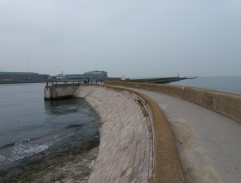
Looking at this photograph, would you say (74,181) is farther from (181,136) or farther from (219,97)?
(219,97)

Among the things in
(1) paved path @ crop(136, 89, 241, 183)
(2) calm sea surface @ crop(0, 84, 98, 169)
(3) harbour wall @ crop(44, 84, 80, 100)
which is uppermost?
(1) paved path @ crop(136, 89, 241, 183)

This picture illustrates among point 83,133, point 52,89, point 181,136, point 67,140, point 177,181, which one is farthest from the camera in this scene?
point 52,89

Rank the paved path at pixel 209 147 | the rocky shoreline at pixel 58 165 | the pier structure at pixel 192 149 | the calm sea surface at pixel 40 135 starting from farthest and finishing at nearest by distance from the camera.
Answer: the calm sea surface at pixel 40 135
the rocky shoreline at pixel 58 165
the paved path at pixel 209 147
the pier structure at pixel 192 149

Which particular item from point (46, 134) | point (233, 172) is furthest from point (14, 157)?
point (233, 172)

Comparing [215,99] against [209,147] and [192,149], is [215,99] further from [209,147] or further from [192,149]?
[192,149]

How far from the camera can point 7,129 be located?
22281 mm

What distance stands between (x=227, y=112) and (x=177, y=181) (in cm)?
679

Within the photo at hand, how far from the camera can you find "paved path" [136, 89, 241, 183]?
4629mm

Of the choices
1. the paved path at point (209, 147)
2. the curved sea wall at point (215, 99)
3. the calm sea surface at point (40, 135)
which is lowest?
the calm sea surface at point (40, 135)

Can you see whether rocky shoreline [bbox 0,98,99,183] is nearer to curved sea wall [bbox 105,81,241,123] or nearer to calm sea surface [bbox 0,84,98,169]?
calm sea surface [bbox 0,84,98,169]

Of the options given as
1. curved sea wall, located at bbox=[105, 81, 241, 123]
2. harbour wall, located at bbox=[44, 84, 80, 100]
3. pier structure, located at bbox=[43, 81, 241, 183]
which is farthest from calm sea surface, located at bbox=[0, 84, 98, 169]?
harbour wall, located at bbox=[44, 84, 80, 100]

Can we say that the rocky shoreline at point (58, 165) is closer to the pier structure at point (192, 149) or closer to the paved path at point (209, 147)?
the pier structure at point (192, 149)

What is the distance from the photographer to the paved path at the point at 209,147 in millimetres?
4629

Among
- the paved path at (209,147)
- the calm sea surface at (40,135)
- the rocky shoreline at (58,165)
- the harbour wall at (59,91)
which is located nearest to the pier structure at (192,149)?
the paved path at (209,147)
